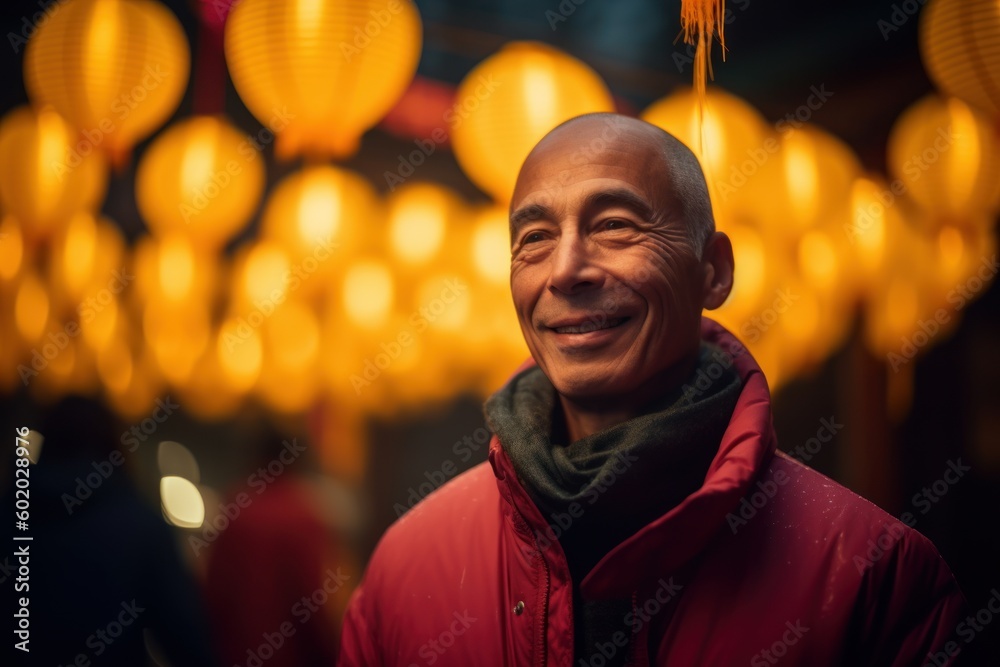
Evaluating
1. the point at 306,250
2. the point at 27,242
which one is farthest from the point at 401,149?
the point at 27,242

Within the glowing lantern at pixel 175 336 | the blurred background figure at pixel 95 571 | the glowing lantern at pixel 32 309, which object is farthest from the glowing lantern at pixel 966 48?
the glowing lantern at pixel 32 309

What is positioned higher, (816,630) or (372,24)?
(372,24)

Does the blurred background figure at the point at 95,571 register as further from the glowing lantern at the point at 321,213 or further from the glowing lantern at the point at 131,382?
the glowing lantern at the point at 131,382

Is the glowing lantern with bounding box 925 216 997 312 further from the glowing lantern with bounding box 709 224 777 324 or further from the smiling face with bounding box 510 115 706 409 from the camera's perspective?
the smiling face with bounding box 510 115 706 409

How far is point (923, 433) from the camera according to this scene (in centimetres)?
418

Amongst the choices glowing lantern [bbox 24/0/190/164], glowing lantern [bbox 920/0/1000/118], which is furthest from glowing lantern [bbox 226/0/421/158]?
glowing lantern [bbox 920/0/1000/118]

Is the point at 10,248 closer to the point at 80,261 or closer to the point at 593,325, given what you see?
the point at 80,261

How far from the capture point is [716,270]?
1.46m

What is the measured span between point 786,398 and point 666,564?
15.0 feet

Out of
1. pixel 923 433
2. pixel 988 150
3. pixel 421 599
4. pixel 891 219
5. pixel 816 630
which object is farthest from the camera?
pixel 923 433

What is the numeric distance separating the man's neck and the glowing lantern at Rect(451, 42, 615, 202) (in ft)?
3.61

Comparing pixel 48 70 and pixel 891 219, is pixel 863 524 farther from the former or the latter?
pixel 891 219

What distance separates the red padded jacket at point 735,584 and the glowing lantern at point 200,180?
230cm

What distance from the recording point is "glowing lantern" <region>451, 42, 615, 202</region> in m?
2.31
